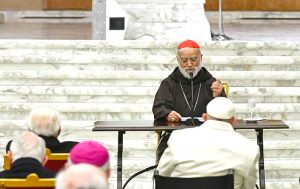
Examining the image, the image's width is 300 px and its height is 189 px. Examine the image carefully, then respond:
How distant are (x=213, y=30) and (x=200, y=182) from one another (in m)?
9.06

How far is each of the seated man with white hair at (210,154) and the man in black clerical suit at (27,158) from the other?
897 mm

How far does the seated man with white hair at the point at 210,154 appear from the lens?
5.11m

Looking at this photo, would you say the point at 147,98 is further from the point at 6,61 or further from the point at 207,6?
the point at 207,6

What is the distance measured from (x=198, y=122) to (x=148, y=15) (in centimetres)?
453

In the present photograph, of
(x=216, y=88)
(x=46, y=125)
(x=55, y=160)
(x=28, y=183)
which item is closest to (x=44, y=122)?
(x=46, y=125)

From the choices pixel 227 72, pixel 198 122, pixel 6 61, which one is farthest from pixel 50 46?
pixel 198 122

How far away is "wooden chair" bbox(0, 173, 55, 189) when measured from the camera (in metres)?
4.41

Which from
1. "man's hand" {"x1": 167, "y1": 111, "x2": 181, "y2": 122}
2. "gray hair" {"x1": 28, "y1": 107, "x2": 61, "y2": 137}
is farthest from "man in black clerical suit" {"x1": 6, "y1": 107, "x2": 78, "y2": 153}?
"man's hand" {"x1": 167, "y1": 111, "x2": 181, "y2": 122}

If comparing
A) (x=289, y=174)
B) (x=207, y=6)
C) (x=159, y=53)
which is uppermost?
(x=207, y=6)

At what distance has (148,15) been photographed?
1074 centimetres

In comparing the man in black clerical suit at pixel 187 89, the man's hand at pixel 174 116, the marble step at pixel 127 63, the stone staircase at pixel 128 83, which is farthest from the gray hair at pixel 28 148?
the marble step at pixel 127 63

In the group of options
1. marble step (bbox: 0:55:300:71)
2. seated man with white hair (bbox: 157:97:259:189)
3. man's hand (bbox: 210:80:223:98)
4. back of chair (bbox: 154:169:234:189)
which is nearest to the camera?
back of chair (bbox: 154:169:234:189)

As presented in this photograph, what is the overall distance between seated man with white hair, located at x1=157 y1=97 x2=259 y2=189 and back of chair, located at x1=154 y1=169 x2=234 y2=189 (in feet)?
0.45

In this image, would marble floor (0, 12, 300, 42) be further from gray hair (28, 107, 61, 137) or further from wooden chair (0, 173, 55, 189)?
wooden chair (0, 173, 55, 189)
